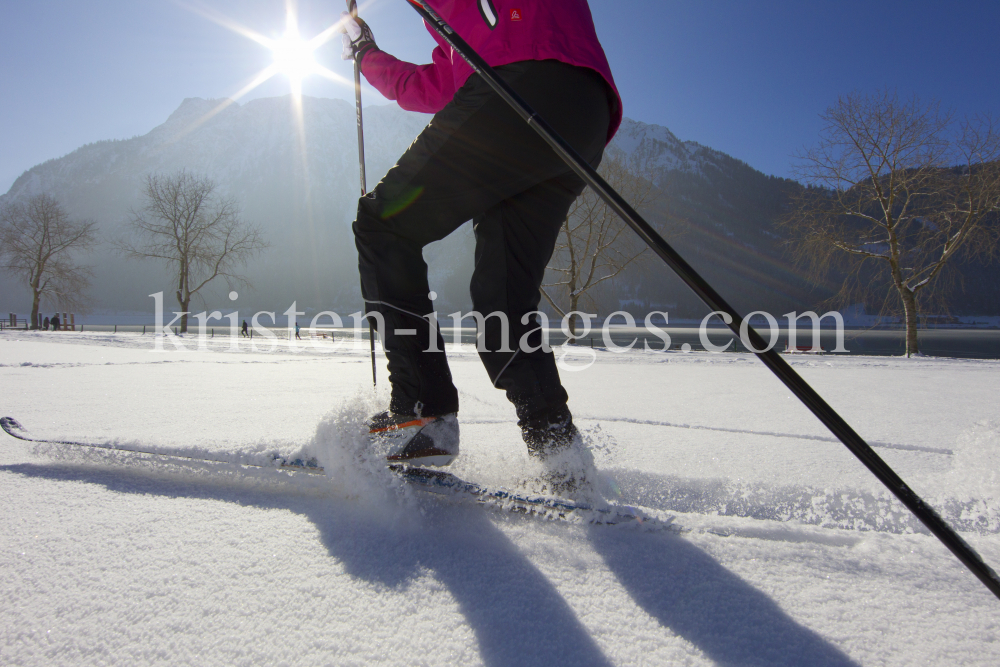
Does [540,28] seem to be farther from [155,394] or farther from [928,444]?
[155,394]

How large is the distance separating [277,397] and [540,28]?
2056mm

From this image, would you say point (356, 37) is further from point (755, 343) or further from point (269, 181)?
point (269, 181)

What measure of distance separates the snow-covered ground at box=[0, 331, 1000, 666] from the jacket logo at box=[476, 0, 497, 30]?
35.5 inches

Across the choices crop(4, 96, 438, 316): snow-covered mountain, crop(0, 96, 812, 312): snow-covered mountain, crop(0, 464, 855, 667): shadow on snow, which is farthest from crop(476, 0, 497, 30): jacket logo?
Result: crop(4, 96, 438, 316): snow-covered mountain

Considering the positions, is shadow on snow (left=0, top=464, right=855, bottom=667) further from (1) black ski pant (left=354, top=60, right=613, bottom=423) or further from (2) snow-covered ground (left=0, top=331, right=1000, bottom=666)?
(1) black ski pant (left=354, top=60, right=613, bottom=423)

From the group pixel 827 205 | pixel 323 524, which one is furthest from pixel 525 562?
pixel 827 205

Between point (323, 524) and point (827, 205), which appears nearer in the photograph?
point (323, 524)

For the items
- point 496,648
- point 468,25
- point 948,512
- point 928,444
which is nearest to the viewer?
point 496,648

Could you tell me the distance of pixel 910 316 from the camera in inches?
400

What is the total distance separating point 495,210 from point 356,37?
0.87 metres

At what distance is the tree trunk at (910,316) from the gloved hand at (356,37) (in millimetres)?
12954

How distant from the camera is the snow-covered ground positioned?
18.4 inches

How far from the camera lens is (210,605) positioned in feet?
1.71

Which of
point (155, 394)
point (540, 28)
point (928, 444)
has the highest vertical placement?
point (540, 28)
